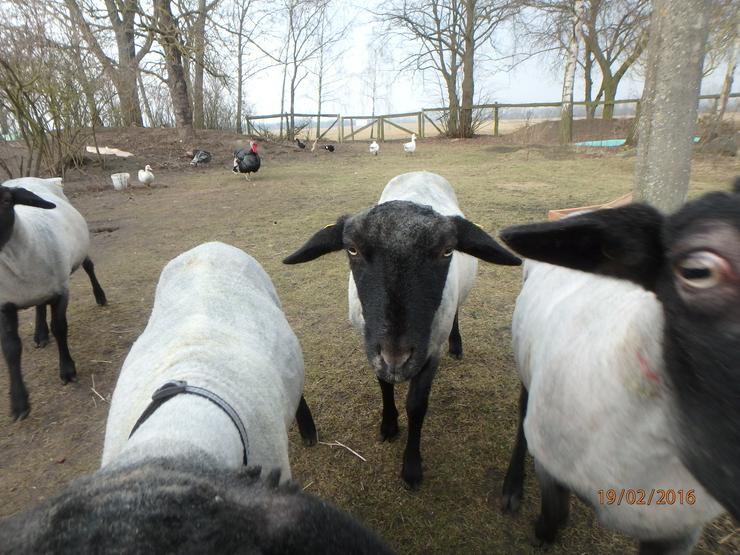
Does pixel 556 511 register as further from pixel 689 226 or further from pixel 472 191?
pixel 472 191

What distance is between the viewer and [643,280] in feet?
4.07

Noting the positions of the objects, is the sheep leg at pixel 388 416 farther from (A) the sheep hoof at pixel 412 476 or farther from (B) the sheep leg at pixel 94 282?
(B) the sheep leg at pixel 94 282

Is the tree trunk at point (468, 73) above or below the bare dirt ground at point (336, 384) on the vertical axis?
above

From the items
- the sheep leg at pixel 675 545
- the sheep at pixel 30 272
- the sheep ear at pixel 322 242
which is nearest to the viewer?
the sheep leg at pixel 675 545

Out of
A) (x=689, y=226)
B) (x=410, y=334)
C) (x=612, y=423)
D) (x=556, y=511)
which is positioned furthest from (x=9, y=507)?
(x=689, y=226)

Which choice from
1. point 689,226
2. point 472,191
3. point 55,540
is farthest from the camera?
point 472,191

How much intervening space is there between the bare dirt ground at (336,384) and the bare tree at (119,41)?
4949 mm

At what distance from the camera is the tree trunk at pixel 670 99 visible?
3.30 meters

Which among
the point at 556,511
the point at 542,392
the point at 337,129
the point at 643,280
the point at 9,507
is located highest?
the point at 337,129

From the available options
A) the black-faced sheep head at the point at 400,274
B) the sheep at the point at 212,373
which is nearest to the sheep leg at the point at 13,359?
the sheep at the point at 212,373

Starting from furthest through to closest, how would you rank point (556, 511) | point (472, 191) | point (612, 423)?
point (472, 191)
point (556, 511)
point (612, 423)

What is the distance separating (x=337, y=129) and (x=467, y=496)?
29293mm

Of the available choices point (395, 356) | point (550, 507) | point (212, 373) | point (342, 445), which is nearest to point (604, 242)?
point (395, 356)
